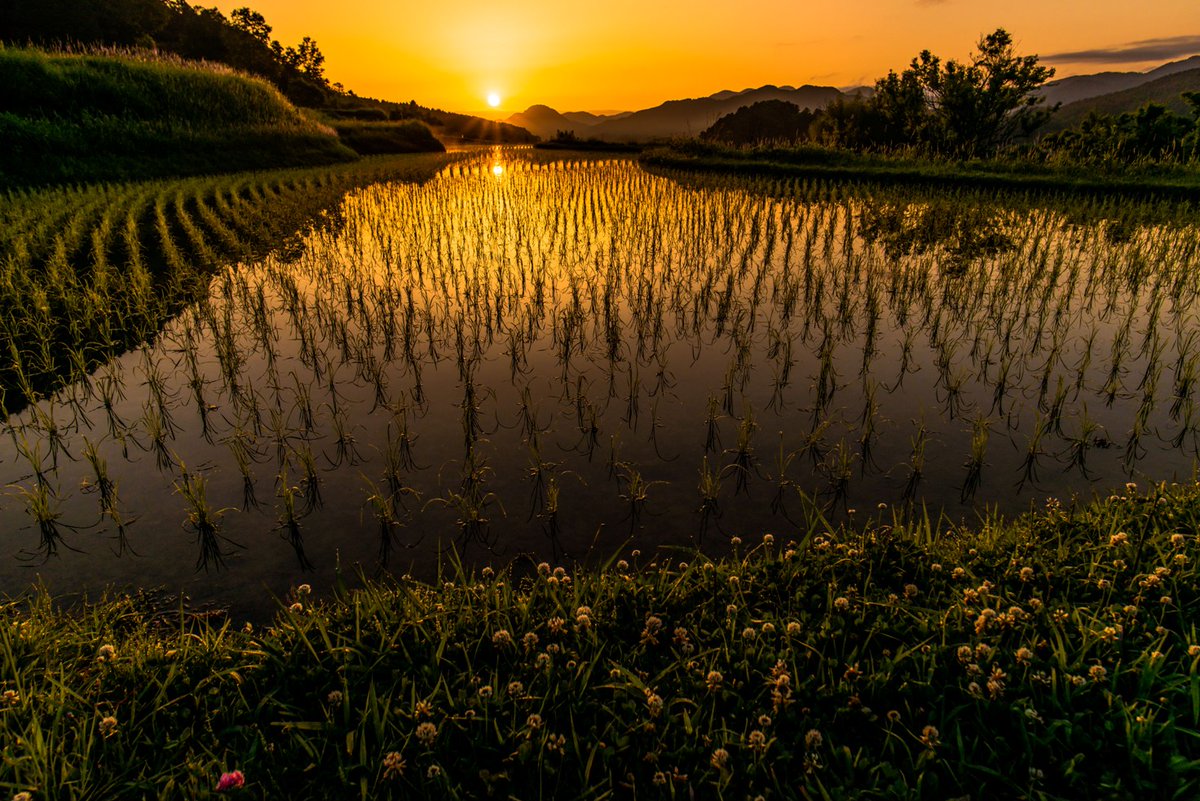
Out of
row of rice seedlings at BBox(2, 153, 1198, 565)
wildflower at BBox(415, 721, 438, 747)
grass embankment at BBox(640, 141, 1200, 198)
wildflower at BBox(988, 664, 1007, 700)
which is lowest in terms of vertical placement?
wildflower at BBox(415, 721, 438, 747)

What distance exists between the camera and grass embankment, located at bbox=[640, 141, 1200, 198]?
57.8 ft

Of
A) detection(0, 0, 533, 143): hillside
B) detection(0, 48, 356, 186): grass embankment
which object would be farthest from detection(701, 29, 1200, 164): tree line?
detection(0, 0, 533, 143): hillside

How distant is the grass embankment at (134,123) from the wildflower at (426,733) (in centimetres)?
2047

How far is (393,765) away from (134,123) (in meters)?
28.7

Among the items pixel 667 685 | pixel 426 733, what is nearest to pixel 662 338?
pixel 667 685

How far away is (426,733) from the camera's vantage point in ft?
7.78

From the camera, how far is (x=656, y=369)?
6.69 meters

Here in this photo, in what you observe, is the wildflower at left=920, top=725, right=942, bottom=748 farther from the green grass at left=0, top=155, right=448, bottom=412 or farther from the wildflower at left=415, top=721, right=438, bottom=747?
the green grass at left=0, top=155, right=448, bottom=412

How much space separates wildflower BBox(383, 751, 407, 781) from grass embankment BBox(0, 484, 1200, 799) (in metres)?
0.01

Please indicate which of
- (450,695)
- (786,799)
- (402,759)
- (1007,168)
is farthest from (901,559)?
(1007,168)

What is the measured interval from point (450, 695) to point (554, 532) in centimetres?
168

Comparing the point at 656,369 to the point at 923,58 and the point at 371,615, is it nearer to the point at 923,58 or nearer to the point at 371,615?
the point at 371,615

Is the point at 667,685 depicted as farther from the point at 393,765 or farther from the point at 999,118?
the point at 999,118

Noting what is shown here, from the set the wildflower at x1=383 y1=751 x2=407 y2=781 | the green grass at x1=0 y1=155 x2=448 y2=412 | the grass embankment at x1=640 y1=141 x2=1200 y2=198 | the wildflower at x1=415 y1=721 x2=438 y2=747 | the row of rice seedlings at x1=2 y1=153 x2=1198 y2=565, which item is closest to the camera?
the wildflower at x1=383 y1=751 x2=407 y2=781
